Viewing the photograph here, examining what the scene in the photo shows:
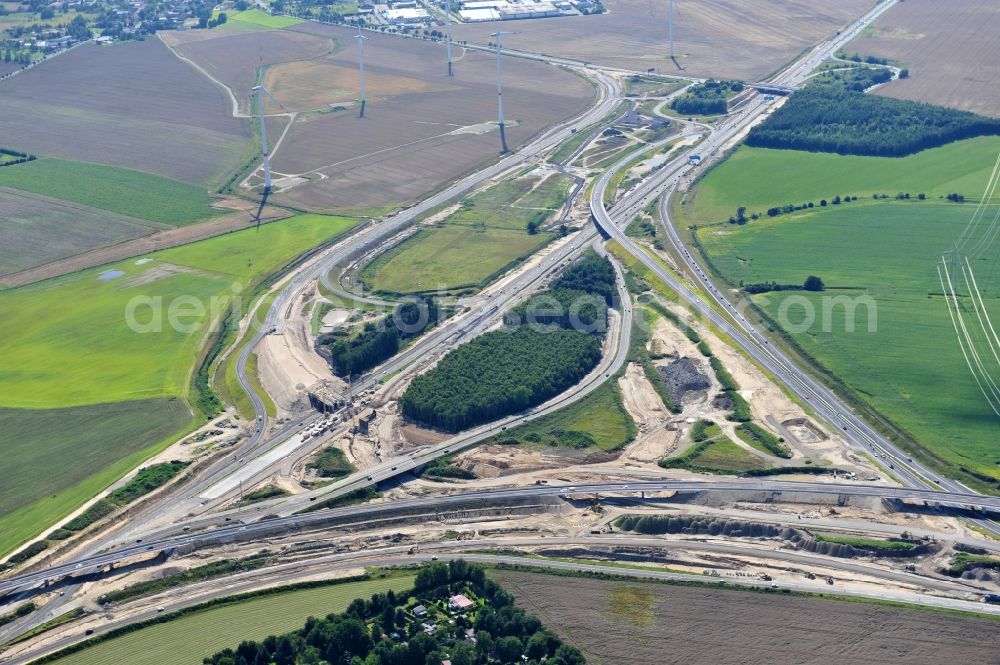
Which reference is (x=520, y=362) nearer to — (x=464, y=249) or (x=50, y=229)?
(x=464, y=249)

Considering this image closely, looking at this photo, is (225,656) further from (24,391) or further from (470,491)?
(24,391)

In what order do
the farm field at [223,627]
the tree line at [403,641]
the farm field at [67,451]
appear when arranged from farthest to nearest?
1. the farm field at [67,451]
2. the farm field at [223,627]
3. the tree line at [403,641]

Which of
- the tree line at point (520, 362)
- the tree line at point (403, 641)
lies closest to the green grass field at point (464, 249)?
the tree line at point (520, 362)

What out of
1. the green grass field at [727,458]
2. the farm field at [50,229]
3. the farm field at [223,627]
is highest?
the farm field at [50,229]

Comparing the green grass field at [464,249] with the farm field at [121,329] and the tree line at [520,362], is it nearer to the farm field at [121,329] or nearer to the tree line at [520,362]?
the farm field at [121,329]

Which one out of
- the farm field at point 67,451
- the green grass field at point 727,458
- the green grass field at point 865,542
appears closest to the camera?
the green grass field at point 865,542

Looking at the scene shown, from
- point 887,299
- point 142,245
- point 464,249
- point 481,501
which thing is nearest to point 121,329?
point 142,245

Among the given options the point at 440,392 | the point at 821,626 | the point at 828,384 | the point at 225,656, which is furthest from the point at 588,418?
the point at 225,656
